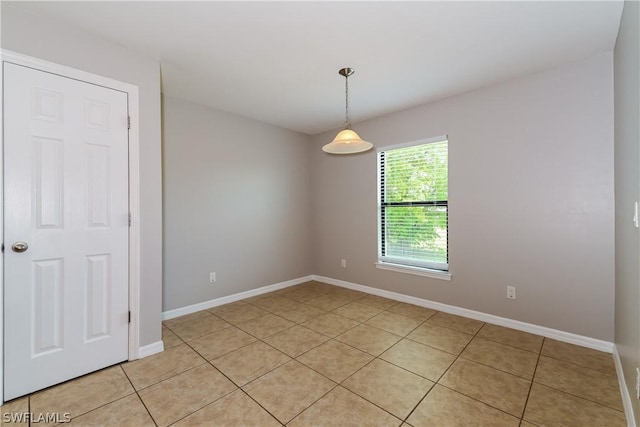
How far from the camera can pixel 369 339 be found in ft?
8.74

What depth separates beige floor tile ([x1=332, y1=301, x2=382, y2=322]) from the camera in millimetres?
3211

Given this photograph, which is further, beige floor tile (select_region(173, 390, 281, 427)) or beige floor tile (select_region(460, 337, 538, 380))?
beige floor tile (select_region(460, 337, 538, 380))

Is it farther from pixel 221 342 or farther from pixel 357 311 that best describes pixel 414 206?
pixel 221 342

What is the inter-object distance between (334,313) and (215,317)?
Answer: 55.5 inches

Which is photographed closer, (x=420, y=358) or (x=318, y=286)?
(x=420, y=358)

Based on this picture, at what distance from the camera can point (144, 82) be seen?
2357 mm

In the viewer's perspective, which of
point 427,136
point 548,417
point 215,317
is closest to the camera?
point 548,417

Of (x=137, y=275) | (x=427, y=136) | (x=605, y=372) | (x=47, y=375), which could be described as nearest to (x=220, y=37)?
(x=137, y=275)

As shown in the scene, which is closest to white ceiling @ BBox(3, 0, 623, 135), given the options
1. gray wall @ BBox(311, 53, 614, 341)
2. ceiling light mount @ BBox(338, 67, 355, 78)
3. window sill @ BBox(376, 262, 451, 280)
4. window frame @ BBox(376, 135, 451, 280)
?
ceiling light mount @ BBox(338, 67, 355, 78)

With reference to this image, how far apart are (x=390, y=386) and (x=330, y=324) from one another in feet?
3.73

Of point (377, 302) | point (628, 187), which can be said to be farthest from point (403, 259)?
point (628, 187)

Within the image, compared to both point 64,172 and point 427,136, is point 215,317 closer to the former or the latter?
point 64,172

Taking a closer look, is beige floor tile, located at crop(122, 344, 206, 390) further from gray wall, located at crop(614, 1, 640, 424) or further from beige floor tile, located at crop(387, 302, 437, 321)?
gray wall, located at crop(614, 1, 640, 424)

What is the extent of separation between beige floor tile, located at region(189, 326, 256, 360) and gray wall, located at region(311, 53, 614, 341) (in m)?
2.13
